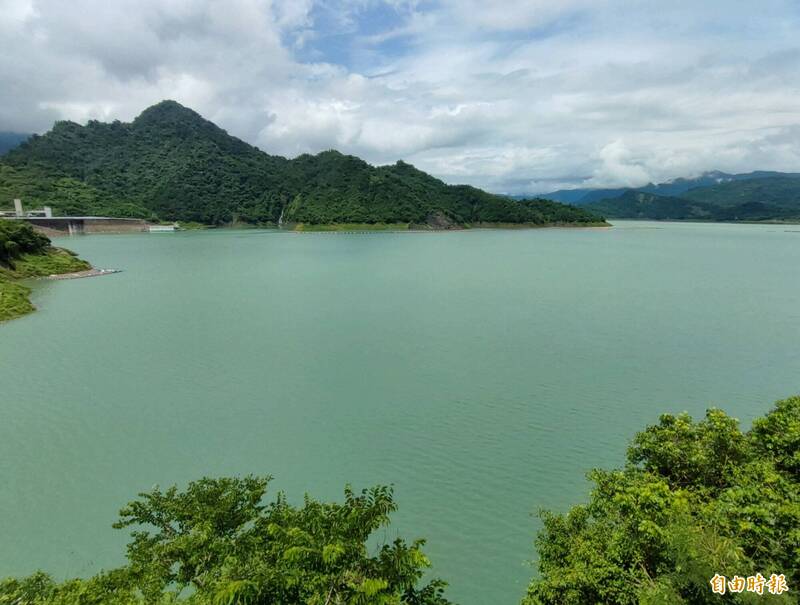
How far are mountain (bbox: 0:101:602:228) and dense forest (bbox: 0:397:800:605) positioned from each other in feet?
367

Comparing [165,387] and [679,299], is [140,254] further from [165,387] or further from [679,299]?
[679,299]

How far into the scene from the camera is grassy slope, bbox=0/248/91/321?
2630cm

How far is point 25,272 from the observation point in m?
38.7

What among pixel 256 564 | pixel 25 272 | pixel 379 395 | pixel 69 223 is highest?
pixel 69 223

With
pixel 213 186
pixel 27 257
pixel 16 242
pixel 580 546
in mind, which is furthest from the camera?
pixel 213 186

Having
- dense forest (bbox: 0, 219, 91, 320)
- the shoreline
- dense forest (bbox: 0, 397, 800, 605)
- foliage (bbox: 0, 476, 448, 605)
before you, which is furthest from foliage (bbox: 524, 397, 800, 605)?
the shoreline

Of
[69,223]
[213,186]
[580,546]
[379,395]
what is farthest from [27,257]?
[213,186]

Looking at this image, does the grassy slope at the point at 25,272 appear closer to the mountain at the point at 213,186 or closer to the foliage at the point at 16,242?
the foliage at the point at 16,242

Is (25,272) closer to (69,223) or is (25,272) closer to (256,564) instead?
(256,564)

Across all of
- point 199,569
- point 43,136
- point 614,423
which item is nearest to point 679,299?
point 614,423

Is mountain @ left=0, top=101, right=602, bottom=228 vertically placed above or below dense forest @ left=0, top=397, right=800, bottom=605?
above

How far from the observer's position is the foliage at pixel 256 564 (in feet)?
14.5

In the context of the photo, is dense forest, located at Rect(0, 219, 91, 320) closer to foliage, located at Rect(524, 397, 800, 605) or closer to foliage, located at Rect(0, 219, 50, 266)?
foliage, located at Rect(0, 219, 50, 266)

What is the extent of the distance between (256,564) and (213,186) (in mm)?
153866
